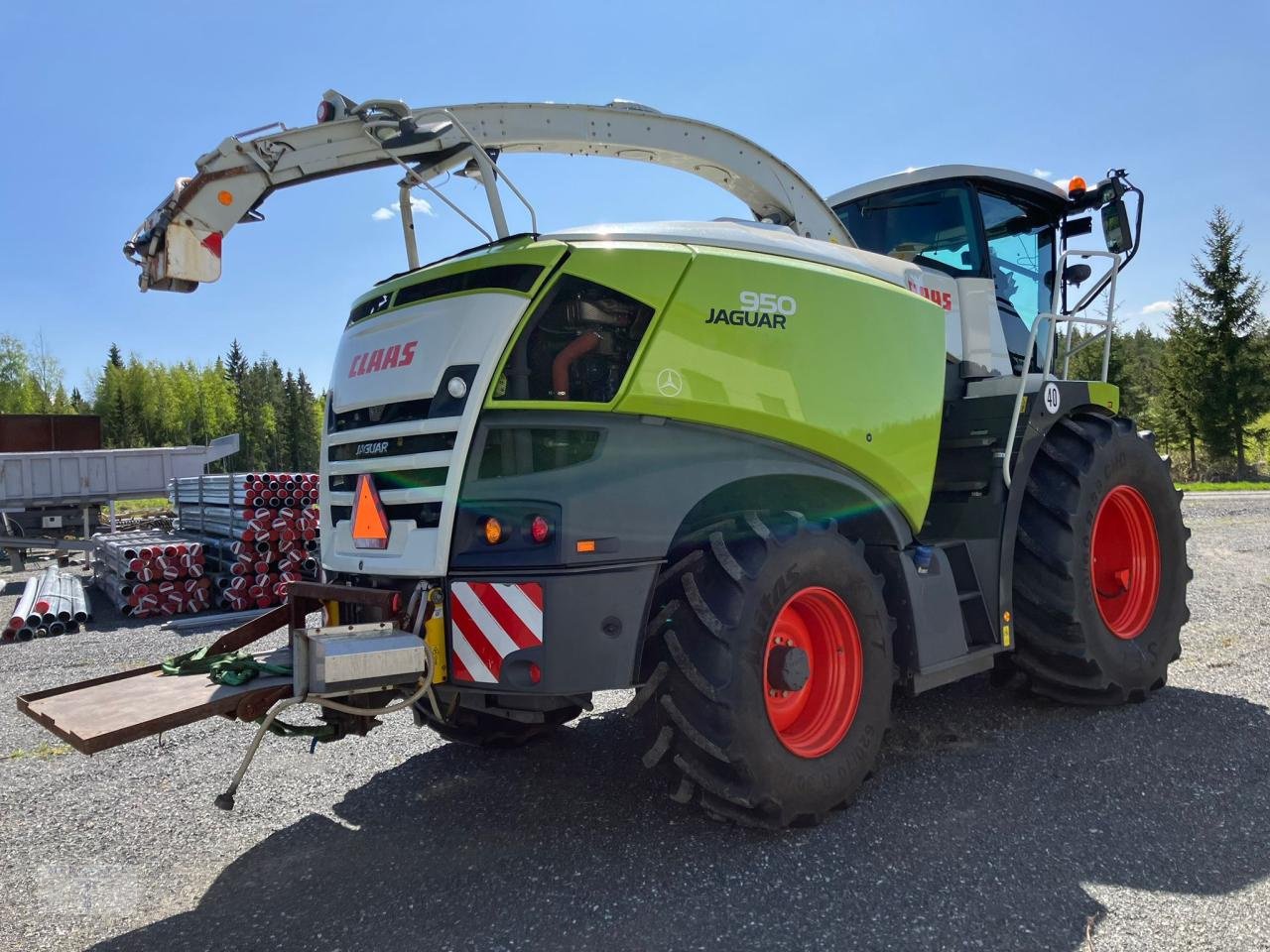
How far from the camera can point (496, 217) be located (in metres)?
4.02

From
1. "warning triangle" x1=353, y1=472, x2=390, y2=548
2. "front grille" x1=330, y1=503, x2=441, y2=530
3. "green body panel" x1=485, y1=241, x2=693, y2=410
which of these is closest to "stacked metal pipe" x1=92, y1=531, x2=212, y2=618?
"warning triangle" x1=353, y1=472, x2=390, y2=548

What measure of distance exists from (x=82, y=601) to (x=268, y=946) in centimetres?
868

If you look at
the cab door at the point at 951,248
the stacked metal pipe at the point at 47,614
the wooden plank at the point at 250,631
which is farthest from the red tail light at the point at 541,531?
the stacked metal pipe at the point at 47,614

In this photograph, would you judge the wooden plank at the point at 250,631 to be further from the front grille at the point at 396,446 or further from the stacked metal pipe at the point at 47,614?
the stacked metal pipe at the point at 47,614

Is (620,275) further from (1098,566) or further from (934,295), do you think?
(1098,566)

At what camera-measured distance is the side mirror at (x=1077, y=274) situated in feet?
18.2

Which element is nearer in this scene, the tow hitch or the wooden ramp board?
the wooden ramp board

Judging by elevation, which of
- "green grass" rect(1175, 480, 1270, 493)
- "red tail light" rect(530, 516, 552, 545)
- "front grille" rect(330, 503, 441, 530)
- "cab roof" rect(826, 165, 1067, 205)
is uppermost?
"cab roof" rect(826, 165, 1067, 205)

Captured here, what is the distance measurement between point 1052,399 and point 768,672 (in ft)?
8.36

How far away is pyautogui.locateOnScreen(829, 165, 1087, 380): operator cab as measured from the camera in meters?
5.03

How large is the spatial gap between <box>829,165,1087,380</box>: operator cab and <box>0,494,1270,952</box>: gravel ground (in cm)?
209

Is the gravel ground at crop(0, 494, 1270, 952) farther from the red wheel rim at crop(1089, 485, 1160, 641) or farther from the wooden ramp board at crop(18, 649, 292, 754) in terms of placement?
the wooden ramp board at crop(18, 649, 292, 754)

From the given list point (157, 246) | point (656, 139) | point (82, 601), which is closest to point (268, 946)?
point (157, 246)

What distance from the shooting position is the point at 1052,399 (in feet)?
16.0
